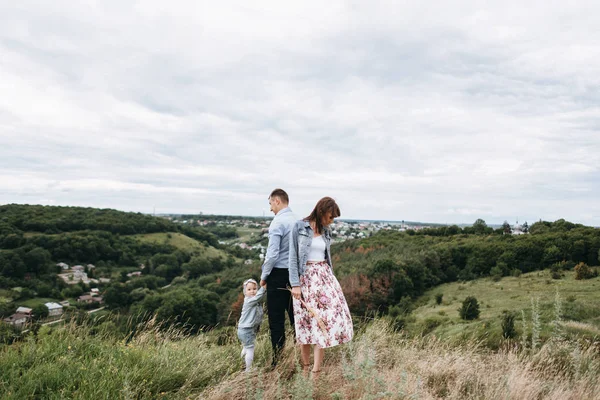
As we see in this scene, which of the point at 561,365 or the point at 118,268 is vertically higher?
the point at 561,365

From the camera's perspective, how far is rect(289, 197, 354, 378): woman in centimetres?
357

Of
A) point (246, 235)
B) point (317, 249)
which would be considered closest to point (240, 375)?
point (317, 249)

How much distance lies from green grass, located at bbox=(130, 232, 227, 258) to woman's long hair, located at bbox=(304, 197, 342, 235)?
94.7m

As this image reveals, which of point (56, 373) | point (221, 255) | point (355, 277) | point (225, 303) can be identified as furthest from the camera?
point (221, 255)

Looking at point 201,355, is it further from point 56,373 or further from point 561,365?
point 561,365

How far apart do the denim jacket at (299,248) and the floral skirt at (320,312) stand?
13 centimetres

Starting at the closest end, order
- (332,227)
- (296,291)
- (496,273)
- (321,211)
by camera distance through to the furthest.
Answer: (296,291) → (321,211) → (496,273) → (332,227)

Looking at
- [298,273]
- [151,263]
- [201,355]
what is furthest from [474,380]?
[151,263]

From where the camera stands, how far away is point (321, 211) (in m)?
3.76

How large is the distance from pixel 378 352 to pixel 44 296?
67.5m

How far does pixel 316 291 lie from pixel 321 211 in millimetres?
839

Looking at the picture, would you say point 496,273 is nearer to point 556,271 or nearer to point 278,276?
point 556,271

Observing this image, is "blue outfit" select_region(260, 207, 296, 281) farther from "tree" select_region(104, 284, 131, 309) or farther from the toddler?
"tree" select_region(104, 284, 131, 309)

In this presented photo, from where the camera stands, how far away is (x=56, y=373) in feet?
8.73
